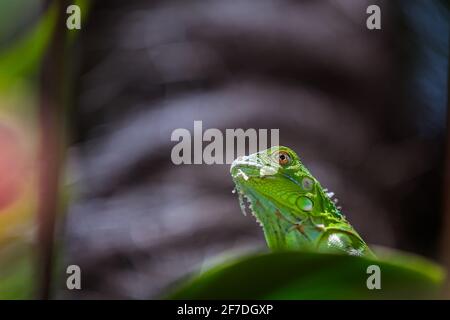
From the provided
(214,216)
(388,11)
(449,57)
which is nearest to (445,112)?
(449,57)

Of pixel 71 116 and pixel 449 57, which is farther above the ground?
pixel 449 57

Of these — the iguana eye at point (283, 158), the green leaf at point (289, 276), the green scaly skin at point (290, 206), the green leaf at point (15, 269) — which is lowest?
the green leaf at point (289, 276)

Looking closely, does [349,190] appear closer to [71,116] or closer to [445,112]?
[445,112]

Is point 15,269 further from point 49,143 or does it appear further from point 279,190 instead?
point 279,190

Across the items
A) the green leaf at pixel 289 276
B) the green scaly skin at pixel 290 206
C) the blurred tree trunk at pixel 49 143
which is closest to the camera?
the green leaf at pixel 289 276

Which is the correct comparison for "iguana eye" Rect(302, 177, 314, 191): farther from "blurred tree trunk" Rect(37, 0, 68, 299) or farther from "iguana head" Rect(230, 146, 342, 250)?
"blurred tree trunk" Rect(37, 0, 68, 299)

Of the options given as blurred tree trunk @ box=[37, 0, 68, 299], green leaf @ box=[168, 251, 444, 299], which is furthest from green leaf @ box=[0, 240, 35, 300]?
green leaf @ box=[168, 251, 444, 299]

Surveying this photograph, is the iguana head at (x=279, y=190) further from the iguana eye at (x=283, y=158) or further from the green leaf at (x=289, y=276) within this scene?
the green leaf at (x=289, y=276)

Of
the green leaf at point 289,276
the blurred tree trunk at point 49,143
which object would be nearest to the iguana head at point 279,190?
the green leaf at point 289,276
